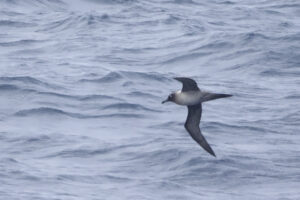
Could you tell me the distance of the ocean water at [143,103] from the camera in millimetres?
16516

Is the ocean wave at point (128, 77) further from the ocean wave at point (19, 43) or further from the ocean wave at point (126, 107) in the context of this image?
the ocean wave at point (19, 43)

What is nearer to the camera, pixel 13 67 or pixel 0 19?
pixel 13 67

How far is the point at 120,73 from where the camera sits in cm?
2244

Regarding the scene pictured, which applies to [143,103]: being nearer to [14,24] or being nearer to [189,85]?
[189,85]

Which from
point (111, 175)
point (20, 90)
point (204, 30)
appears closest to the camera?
point (111, 175)

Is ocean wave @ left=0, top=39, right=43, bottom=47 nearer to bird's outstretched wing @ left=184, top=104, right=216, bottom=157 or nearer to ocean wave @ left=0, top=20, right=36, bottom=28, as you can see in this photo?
ocean wave @ left=0, top=20, right=36, bottom=28

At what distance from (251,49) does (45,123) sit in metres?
7.30

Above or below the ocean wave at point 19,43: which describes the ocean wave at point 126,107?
above

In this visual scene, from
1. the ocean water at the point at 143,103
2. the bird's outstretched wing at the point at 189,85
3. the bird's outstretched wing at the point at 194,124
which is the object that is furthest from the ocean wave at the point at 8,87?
the bird's outstretched wing at the point at 189,85

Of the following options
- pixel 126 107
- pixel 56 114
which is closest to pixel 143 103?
pixel 126 107

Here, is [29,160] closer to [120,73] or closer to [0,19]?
[120,73]

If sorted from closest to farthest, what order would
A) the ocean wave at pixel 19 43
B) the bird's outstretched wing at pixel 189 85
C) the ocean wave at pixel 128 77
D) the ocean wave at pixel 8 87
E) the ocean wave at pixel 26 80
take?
the bird's outstretched wing at pixel 189 85 < the ocean wave at pixel 8 87 < the ocean wave at pixel 26 80 < the ocean wave at pixel 128 77 < the ocean wave at pixel 19 43

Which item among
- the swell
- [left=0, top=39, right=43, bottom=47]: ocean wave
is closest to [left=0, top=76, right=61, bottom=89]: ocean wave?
the swell

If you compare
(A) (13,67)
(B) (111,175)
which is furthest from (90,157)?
(A) (13,67)
